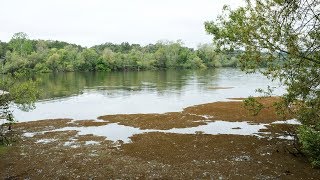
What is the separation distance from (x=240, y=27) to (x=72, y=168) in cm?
1465

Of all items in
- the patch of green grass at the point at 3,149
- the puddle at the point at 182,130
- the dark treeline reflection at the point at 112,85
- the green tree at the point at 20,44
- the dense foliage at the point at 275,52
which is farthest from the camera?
the green tree at the point at 20,44

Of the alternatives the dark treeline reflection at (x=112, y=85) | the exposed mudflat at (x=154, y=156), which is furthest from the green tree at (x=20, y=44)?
the exposed mudflat at (x=154, y=156)

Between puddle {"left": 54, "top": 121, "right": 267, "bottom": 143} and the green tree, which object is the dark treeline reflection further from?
the green tree

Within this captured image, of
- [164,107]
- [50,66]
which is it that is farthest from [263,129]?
[50,66]

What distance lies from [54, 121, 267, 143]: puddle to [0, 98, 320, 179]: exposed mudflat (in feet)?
2.40

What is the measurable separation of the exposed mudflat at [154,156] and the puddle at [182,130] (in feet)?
2.40

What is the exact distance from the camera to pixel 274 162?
75.6ft

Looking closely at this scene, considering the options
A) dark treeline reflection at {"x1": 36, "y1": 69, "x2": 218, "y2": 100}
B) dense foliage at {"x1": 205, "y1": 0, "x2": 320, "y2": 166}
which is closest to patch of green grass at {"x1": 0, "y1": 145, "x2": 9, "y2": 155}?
dense foliage at {"x1": 205, "y1": 0, "x2": 320, "y2": 166}

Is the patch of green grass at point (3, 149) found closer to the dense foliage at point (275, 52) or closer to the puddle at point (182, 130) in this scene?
the puddle at point (182, 130)

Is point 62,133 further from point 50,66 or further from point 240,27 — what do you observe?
point 50,66

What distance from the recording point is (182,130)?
116 feet

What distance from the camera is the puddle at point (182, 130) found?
33378 millimetres

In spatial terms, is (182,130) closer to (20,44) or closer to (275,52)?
(275,52)

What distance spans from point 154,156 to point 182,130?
10.2 m
